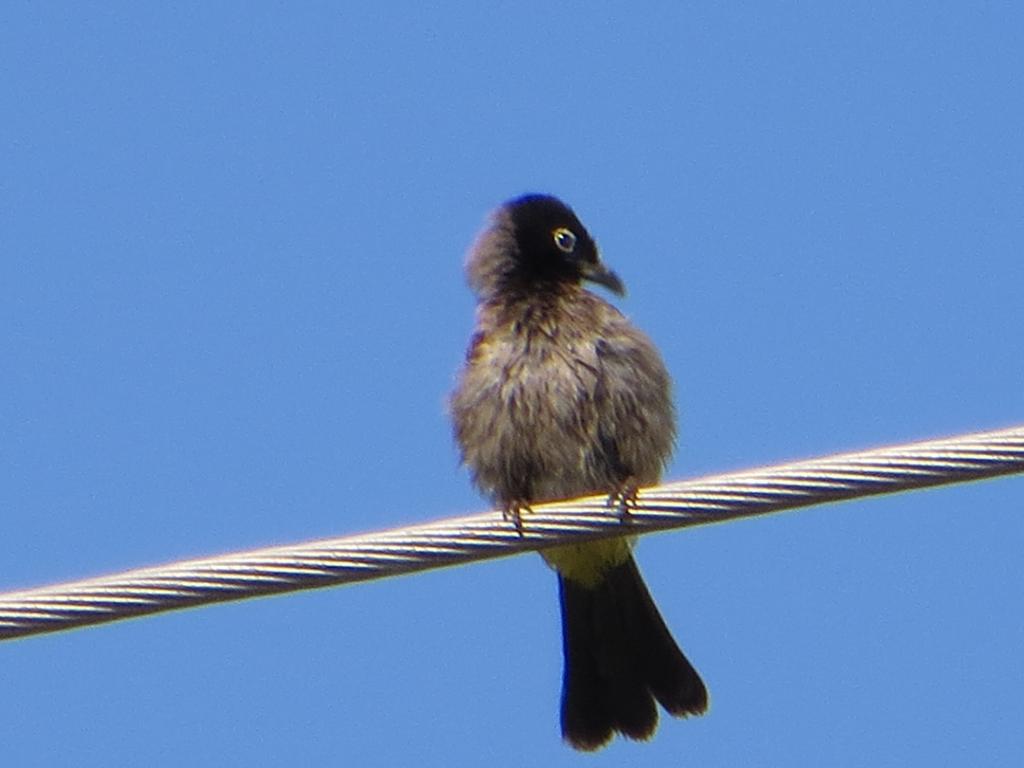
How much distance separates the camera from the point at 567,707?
8.38 meters

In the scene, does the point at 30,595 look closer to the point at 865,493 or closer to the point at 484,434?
the point at 865,493

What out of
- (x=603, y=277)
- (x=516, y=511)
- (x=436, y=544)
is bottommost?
(x=436, y=544)

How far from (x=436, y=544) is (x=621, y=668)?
3293 mm

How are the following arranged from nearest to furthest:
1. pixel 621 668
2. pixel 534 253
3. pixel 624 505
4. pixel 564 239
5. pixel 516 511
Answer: pixel 624 505 → pixel 516 511 → pixel 621 668 → pixel 534 253 → pixel 564 239

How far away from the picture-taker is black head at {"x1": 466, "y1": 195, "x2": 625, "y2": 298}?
28.0 feet

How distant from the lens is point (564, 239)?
8781 millimetres

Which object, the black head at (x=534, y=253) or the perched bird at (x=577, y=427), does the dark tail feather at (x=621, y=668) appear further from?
the black head at (x=534, y=253)

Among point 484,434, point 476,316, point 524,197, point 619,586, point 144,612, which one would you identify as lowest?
point 144,612

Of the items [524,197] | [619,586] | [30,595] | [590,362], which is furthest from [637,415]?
[30,595]

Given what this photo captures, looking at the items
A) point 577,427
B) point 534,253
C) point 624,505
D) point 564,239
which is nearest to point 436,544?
point 624,505

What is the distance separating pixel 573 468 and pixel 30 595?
3115 millimetres

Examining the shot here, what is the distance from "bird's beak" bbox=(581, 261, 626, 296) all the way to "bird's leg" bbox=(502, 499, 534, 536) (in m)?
1.30

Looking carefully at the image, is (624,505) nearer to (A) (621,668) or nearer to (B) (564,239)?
(A) (621,668)

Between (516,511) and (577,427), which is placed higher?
(577,427)
